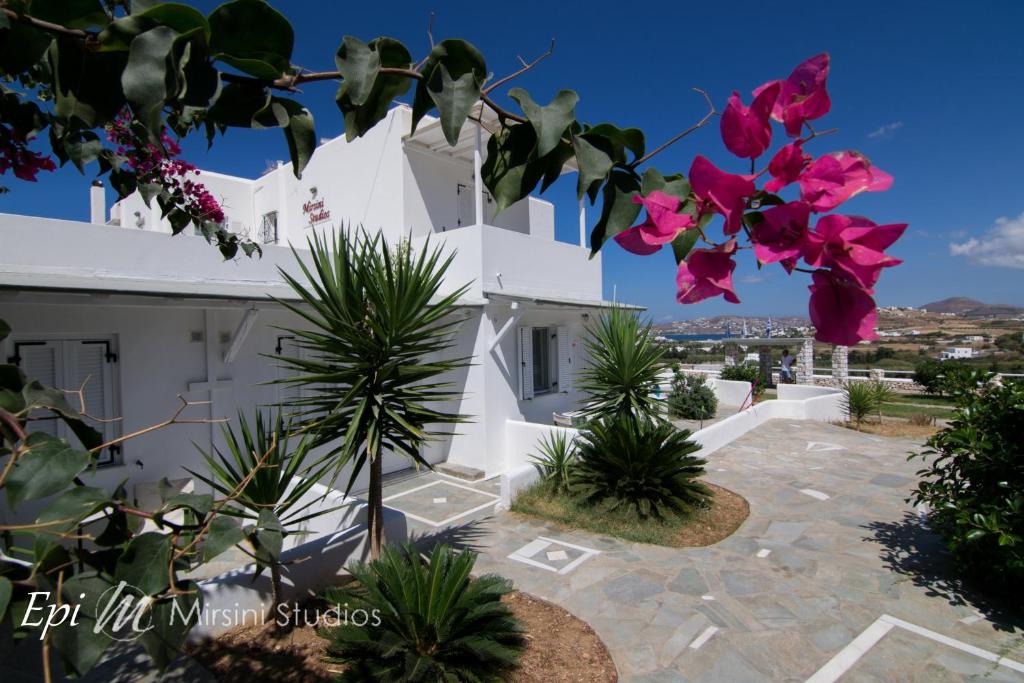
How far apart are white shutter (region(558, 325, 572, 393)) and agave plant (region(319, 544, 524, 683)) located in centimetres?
816

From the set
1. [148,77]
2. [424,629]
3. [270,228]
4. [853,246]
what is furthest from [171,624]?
[270,228]

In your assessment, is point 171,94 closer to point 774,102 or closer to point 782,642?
point 774,102

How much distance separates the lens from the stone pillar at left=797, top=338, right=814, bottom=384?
20.8 metres

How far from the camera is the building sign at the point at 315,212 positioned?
40.1ft

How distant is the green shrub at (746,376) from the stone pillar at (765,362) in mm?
822

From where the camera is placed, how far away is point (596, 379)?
7738 millimetres

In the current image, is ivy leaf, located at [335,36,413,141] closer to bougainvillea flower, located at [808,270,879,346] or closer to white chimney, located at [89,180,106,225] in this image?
bougainvillea flower, located at [808,270,879,346]

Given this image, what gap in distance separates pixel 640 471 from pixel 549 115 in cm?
659

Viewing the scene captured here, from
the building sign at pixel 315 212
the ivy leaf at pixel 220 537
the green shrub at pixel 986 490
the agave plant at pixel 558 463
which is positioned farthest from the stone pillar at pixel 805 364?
the ivy leaf at pixel 220 537

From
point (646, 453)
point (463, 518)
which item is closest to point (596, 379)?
point (646, 453)

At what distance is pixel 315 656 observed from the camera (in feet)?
12.5

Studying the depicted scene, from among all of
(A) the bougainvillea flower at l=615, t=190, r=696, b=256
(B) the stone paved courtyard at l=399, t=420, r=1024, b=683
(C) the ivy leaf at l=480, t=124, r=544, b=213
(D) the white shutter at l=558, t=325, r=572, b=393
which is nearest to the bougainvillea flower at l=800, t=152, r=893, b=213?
(A) the bougainvillea flower at l=615, t=190, r=696, b=256

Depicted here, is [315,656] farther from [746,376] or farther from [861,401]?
[746,376]

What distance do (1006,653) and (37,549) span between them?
6.07 meters
